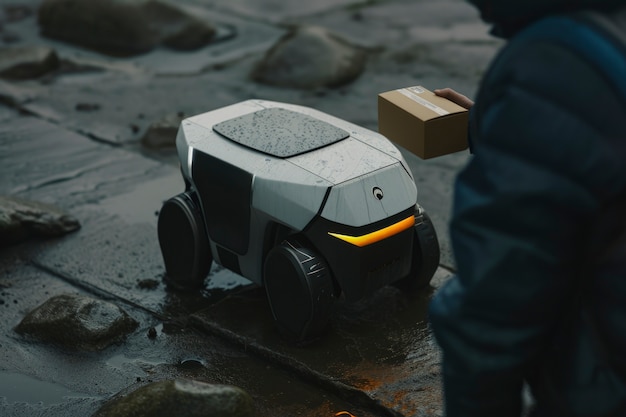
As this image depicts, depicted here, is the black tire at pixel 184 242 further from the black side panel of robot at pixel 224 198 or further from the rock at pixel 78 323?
the rock at pixel 78 323

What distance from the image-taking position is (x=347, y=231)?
344 cm

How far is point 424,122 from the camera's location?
273cm

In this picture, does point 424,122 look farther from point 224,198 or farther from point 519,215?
point 519,215

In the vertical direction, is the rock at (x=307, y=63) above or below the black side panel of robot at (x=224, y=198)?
below

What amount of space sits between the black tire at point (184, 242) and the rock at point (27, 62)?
3.74m

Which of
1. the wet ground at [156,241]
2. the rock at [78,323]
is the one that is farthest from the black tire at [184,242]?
the rock at [78,323]

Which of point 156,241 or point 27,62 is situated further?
point 27,62

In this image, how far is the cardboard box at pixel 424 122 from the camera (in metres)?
2.77

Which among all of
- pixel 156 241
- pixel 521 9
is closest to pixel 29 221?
pixel 156 241

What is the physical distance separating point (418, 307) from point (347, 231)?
0.70 metres

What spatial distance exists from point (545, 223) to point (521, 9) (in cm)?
34

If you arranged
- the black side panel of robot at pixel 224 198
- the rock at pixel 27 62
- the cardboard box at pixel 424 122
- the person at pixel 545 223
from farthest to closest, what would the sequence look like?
1. the rock at pixel 27 62
2. the black side panel of robot at pixel 224 198
3. the cardboard box at pixel 424 122
4. the person at pixel 545 223

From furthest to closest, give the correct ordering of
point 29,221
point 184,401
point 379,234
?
point 29,221 < point 379,234 < point 184,401

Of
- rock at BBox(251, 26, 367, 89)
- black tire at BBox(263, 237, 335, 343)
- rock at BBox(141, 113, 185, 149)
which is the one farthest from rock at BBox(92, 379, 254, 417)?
rock at BBox(251, 26, 367, 89)
